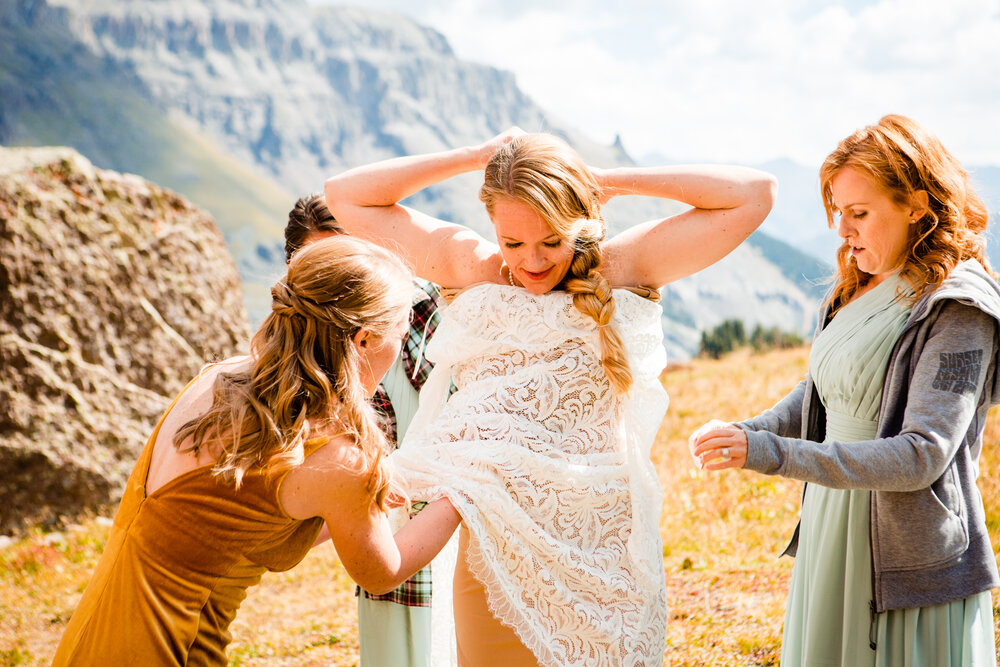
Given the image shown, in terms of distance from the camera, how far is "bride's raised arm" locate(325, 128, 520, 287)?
2902 mm

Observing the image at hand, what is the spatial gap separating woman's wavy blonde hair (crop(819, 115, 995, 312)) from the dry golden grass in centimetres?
238

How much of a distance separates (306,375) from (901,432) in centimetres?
177

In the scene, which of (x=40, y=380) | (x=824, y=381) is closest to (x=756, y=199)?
(x=824, y=381)

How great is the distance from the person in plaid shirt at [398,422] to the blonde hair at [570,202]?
3.57 feet

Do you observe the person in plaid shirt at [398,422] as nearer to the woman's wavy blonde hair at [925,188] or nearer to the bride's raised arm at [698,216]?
the bride's raised arm at [698,216]

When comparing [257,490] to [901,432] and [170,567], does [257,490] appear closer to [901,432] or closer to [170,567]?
[170,567]

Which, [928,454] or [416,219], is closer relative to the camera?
[928,454]

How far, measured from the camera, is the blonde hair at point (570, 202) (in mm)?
2592

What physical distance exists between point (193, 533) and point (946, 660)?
232 cm

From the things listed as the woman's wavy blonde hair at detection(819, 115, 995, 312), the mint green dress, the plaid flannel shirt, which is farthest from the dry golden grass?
the woman's wavy blonde hair at detection(819, 115, 995, 312)

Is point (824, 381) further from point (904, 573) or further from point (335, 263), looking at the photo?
point (335, 263)

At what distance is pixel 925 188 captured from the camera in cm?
264

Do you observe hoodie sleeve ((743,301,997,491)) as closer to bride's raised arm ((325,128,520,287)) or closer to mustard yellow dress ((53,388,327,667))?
bride's raised arm ((325,128,520,287))

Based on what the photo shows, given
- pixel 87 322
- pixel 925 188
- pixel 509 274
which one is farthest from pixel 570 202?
pixel 87 322
